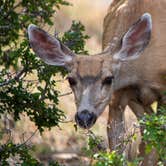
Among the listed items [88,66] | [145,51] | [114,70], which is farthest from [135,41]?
[88,66]

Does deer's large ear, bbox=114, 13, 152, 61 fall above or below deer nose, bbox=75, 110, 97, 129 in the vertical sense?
above

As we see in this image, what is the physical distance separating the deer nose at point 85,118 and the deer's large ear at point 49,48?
0.92 metres

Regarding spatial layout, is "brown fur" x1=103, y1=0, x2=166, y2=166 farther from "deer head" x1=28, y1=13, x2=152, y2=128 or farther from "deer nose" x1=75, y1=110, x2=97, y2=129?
"deer nose" x1=75, y1=110, x2=97, y2=129

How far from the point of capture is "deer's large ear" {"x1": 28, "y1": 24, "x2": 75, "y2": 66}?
34.5 feet

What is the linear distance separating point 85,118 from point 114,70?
3.19ft

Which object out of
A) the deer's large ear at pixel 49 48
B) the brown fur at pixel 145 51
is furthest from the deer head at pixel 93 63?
the brown fur at pixel 145 51

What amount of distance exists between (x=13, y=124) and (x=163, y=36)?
4089mm

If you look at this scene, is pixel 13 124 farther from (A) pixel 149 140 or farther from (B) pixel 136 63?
(A) pixel 149 140

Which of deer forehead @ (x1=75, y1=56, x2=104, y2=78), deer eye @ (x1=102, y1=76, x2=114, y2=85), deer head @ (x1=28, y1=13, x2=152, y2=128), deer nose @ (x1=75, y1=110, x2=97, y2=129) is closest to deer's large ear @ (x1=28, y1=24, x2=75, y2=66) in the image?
deer head @ (x1=28, y1=13, x2=152, y2=128)

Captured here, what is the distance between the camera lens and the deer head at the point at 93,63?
393 inches

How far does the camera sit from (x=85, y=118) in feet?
31.7

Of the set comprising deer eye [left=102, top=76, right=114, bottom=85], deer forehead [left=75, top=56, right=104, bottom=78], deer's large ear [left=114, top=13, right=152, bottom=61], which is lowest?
deer eye [left=102, top=76, right=114, bottom=85]

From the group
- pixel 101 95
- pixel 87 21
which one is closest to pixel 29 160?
pixel 101 95

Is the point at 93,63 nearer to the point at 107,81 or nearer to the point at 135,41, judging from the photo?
the point at 107,81
